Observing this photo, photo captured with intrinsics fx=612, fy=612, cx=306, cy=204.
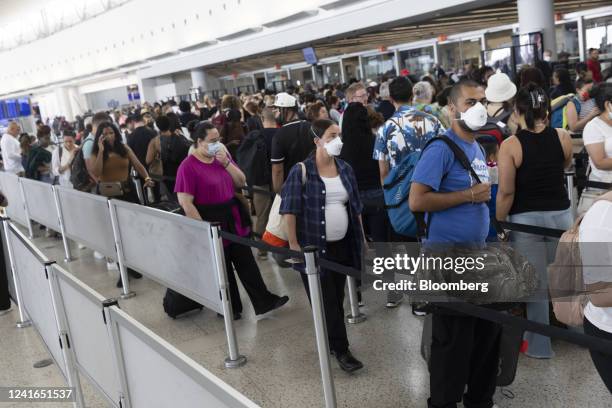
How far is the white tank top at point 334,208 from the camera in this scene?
4.05 metres

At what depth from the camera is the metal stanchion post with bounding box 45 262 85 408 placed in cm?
317

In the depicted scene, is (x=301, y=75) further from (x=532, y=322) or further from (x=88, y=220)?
(x=532, y=322)

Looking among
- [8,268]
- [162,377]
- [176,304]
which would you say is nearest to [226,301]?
[176,304]

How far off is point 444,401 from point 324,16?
18.9 m

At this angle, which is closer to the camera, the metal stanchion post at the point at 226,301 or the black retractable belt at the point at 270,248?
the black retractable belt at the point at 270,248

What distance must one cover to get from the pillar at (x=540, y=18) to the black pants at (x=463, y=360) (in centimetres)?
1222

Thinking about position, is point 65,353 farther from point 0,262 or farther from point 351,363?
point 0,262

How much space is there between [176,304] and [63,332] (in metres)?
2.45

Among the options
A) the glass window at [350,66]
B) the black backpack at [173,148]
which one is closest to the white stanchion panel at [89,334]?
the black backpack at [173,148]

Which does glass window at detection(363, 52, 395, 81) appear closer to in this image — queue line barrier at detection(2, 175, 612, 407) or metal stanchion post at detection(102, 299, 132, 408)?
queue line barrier at detection(2, 175, 612, 407)

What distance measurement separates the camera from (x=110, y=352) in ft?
8.64

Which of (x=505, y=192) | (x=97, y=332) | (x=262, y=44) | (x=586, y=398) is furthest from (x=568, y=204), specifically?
(x=262, y=44)

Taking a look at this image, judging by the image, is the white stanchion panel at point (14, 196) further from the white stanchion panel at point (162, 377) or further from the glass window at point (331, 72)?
the glass window at point (331, 72)

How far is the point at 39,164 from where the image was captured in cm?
1072
